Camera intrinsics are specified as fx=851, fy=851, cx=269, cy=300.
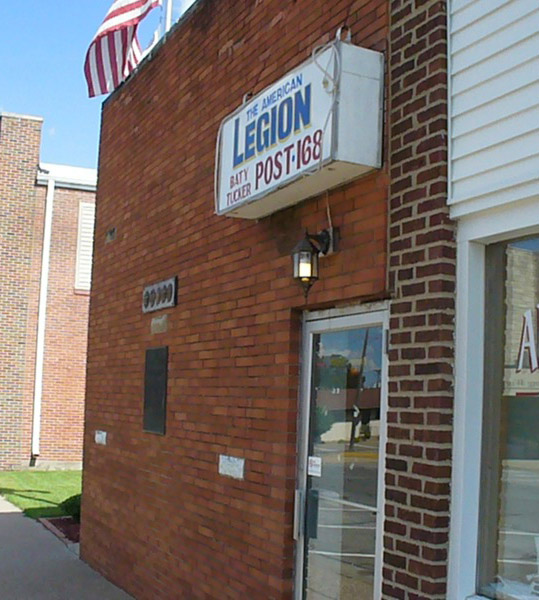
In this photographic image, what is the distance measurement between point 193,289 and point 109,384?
2.68m

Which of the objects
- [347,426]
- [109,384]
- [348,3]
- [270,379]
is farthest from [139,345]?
[348,3]

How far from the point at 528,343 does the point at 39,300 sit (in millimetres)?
17159

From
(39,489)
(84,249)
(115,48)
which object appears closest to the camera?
(115,48)

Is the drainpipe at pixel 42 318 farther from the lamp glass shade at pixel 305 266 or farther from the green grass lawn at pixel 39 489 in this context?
the lamp glass shade at pixel 305 266

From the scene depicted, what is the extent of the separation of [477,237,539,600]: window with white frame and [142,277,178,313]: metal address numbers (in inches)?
151

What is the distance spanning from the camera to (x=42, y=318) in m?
19.6

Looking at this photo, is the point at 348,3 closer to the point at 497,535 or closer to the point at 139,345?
the point at 497,535

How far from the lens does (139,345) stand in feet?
27.6

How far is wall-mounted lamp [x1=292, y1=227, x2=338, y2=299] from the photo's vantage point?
507cm

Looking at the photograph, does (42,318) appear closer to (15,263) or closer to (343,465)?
(15,263)

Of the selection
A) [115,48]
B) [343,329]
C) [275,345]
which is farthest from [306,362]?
[115,48]

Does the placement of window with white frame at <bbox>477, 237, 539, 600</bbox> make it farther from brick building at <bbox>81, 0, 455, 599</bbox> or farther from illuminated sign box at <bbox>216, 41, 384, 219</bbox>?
illuminated sign box at <bbox>216, 41, 384, 219</bbox>

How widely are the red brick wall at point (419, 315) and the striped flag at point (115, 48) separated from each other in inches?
197

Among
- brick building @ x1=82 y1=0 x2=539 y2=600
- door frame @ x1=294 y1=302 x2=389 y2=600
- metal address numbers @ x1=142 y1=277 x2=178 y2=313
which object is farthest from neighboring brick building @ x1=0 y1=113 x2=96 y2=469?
door frame @ x1=294 y1=302 x2=389 y2=600
